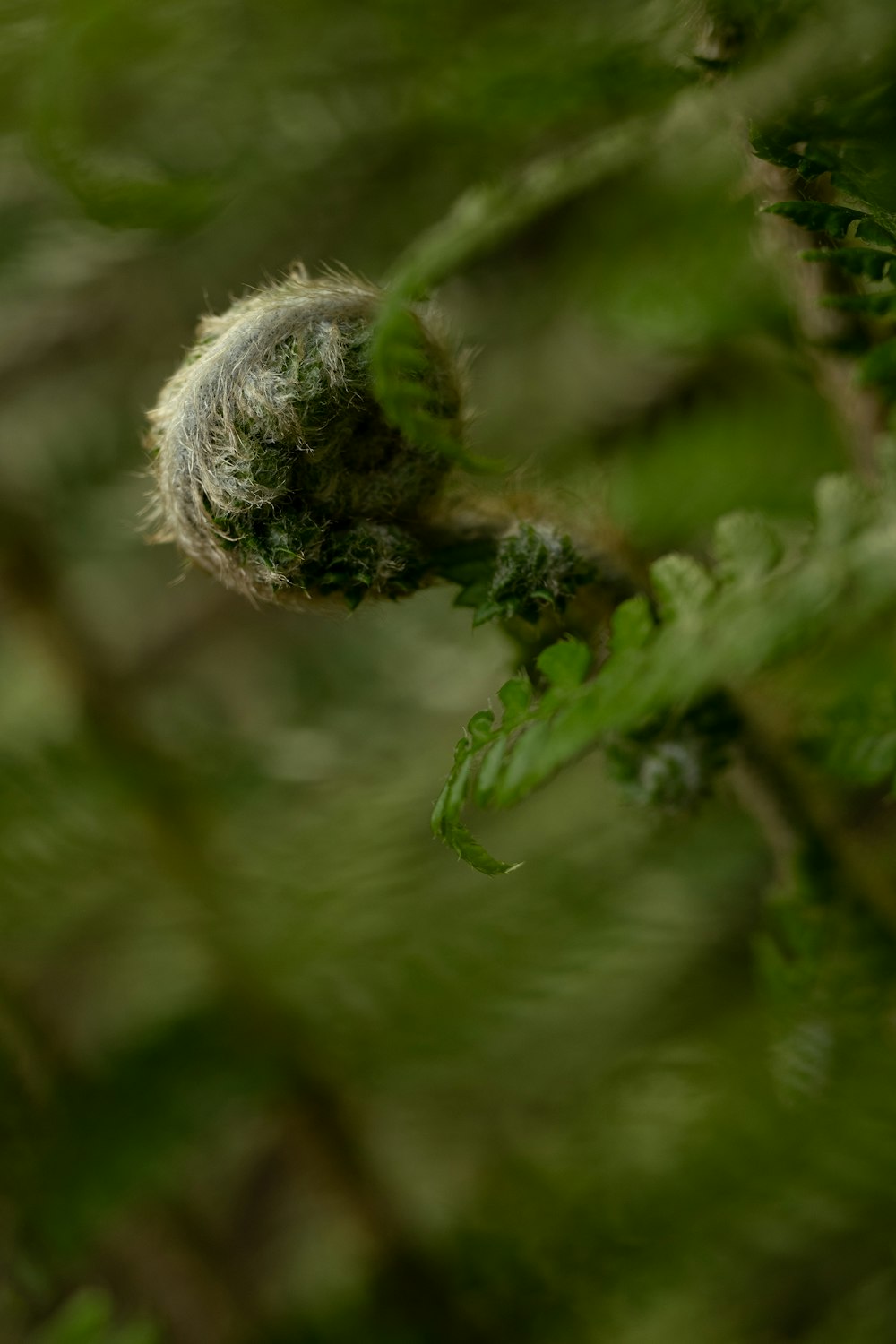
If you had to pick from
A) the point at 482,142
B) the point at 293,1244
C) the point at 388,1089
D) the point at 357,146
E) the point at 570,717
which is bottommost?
the point at 293,1244

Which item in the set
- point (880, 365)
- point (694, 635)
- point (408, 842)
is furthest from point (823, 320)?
point (408, 842)

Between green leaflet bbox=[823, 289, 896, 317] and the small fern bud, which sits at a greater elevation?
the small fern bud

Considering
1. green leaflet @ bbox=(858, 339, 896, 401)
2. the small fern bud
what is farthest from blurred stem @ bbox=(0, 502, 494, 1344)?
green leaflet @ bbox=(858, 339, 896, 401)

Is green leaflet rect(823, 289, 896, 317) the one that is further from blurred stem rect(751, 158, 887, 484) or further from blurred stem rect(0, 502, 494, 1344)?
blurred stem rect(0, 502, 494, 1344)

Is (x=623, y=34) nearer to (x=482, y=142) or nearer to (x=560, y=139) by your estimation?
(x=482, y=142)

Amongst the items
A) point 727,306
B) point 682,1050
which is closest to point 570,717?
point 727,306

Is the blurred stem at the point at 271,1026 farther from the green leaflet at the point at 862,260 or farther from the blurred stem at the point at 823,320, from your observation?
the green leaflet at the point at 862,260
